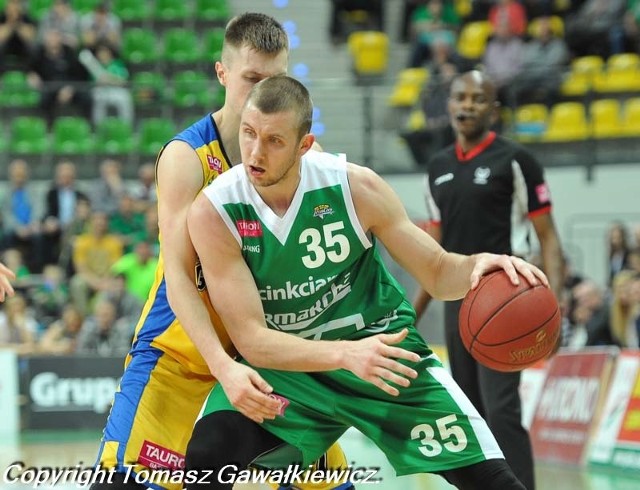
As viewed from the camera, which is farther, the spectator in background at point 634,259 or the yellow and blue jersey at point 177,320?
the spectator in background at point 634,259

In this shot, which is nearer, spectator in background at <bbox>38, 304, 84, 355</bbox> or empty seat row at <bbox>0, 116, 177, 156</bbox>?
spectator in background at <bbox>38, 304, 84, 355</bbox>

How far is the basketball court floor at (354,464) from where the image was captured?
7508 mm

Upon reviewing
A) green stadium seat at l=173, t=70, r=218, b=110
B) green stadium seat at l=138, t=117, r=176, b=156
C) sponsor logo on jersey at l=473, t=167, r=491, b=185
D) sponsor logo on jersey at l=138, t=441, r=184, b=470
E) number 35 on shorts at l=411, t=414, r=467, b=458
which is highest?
sponsor logo on jersey at l=473, t=167, r=491, b=185

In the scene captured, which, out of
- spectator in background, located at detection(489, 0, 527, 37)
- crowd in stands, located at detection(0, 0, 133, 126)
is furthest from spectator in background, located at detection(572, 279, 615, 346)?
crowd in stands, located at detection(0, 0, 133, 126)

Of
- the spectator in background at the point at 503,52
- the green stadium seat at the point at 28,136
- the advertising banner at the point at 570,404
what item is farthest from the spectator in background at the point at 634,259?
the green stadium seat at the point at 28,136

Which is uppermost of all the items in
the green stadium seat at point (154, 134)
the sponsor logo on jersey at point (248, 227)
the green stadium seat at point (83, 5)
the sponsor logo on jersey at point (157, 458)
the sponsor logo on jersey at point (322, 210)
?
the sponsor logo on jersey at point (322, 210)

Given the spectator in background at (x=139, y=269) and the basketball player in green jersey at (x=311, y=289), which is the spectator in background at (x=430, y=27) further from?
the basketball player in green jersey at (x=311, y=289)

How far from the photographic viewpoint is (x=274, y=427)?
394 cm

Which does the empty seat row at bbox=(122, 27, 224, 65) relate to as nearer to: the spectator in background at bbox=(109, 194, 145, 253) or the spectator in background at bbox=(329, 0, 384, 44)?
the spectator in background at bbox=(329, 0, 384, 44)

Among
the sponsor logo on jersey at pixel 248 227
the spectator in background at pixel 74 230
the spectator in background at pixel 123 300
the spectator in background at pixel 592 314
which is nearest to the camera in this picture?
the sponsor logo on jersey at pixel 248 227

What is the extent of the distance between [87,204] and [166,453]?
373 inches

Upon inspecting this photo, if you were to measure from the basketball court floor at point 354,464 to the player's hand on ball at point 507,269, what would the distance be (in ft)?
7.81

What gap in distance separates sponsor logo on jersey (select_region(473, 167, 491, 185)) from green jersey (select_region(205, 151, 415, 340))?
1.97m

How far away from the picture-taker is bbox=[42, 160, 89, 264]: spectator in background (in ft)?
43.9
